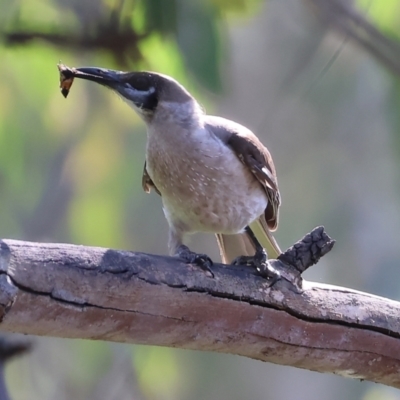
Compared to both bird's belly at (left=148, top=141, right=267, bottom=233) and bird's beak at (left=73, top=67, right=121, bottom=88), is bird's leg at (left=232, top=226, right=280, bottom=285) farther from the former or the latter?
bird's beak at (left=73, top=67, right=121, bottom=88)

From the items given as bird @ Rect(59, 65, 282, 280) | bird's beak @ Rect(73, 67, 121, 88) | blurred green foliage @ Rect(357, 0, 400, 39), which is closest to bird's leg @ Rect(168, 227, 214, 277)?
bird @ Rect(59, 65, 282, 280)

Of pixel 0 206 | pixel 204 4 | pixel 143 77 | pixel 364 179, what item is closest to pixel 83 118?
pixel 0 206

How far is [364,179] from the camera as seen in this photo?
4.60 m

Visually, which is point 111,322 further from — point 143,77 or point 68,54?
point 68,54

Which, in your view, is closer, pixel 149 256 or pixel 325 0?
pixel 149 256

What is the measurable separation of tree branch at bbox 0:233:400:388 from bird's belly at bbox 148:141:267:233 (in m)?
0.27

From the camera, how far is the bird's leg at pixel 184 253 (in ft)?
4.93

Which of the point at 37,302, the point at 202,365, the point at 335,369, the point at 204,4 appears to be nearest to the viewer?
the point at 37,302

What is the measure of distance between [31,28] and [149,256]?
132 centimetres

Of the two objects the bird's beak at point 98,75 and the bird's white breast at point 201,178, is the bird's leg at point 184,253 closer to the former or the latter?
the bird's white breast at point 201,178

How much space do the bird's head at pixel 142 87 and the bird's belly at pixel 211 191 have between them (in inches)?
6.4

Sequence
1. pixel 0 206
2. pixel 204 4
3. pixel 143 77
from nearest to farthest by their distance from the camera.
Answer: pixel 143 77, pixel 204 4, pixel 0 206

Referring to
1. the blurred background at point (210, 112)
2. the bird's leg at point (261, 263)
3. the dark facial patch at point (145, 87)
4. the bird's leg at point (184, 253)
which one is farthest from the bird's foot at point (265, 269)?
the blurred background at point (210, 112)

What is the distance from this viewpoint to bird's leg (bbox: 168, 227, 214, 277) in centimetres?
150
